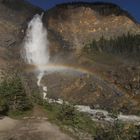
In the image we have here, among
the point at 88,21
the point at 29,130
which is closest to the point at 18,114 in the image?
the point at 29,130

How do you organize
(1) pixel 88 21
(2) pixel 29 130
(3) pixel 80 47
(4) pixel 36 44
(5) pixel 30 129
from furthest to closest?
1. (1) pixel 88 21
2. (4) pixel 36 44
3. (3) pixel 80 47
4. (5) pixel 30 129
5. (2) pixel 29 130

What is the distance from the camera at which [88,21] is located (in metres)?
137

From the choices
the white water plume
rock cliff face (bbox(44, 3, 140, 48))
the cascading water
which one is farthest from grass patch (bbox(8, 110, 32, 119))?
rock cliff face (bbox(44, 3, 140, 48))

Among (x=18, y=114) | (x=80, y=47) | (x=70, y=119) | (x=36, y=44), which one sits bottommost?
(x=70, y=119)

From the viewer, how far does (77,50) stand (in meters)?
118

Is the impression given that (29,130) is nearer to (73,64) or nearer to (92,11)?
(73,64)

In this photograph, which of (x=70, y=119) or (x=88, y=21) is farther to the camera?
(x=88, y=21)

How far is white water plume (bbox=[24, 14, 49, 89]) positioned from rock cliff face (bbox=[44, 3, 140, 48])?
2501 millimetres

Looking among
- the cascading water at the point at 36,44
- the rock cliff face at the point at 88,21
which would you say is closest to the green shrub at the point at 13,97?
the cascading water at the point at 36,44

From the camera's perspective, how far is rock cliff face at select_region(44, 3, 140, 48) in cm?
13225

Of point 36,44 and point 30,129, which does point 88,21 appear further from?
point 30,129

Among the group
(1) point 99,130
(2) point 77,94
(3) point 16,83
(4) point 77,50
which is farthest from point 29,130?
(4) point 77,50

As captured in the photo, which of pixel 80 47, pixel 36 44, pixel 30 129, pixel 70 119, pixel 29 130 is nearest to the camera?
pixel 29 130

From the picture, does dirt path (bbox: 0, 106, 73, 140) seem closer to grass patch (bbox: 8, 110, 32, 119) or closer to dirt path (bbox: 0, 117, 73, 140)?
dirt path (bbox: 0, 117, 73, 140)
